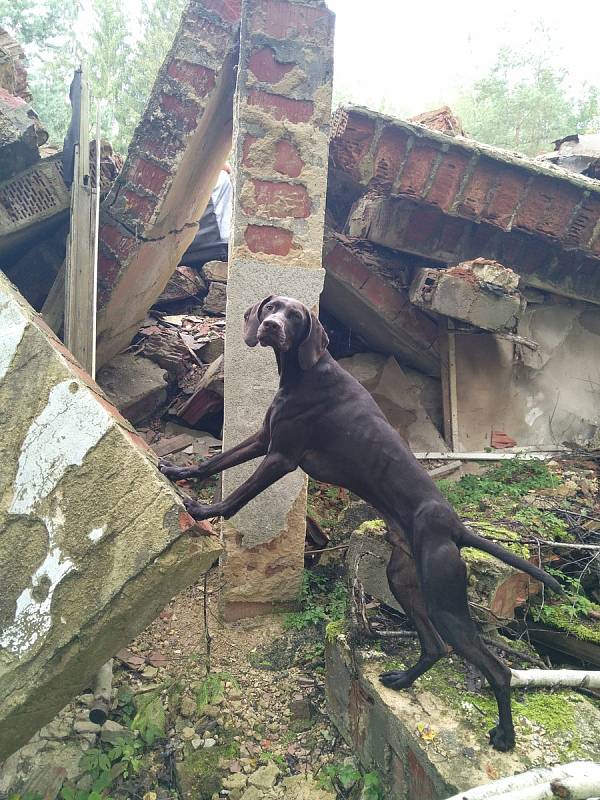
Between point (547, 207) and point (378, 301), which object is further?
point (378, 301)

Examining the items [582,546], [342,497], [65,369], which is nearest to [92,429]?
[65,369]

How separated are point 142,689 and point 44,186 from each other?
148 inches

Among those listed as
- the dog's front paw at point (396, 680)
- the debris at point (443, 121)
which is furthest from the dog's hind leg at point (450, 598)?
the debris at point (443, 121)

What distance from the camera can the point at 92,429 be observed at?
2.08m

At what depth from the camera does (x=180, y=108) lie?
471 centimetres

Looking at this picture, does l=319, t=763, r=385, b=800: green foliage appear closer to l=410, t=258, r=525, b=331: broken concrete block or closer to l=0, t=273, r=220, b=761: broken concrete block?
l=0, t=273, r=220, b=761: broken concrete block

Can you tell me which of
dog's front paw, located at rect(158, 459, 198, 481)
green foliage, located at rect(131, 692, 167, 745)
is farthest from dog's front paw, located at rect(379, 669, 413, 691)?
dog's front paw, located at rect(158, 459, 198, 481)

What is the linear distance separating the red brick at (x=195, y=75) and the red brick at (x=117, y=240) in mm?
1258

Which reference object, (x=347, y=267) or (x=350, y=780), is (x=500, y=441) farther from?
(x=350, y=780)

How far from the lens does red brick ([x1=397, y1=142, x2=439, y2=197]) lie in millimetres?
5206

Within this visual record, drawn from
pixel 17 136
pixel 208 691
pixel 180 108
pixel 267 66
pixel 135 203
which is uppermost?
pixel 267 66

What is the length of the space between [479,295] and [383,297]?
38.7 inches

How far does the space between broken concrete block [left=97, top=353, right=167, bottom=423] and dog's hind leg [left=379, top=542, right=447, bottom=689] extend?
3.29 meters

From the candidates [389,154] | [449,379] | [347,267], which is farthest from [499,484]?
[389,154]
